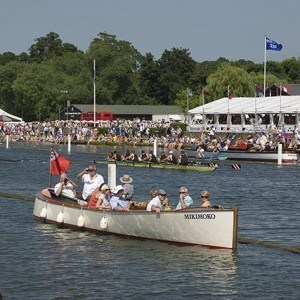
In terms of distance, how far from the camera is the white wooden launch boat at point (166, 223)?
24.5 meters

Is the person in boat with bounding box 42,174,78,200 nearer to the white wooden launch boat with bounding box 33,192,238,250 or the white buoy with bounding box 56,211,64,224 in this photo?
the white wooden launch boat with bounding box 33,192,238,250

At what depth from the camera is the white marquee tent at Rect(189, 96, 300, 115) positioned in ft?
275

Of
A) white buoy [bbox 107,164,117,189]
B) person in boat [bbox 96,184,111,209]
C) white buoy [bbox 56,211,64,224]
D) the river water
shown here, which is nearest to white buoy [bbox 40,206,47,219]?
the river water

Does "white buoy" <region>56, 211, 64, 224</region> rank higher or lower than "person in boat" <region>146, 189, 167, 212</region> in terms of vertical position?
lower

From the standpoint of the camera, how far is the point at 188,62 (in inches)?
5960

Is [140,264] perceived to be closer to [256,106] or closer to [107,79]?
[256,106]

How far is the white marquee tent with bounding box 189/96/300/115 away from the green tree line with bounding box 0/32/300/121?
3017 centimetres

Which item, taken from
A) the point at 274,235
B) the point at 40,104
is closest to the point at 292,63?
the point at 40,104

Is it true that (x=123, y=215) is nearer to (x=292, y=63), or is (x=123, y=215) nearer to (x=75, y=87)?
(x=75, y=87)

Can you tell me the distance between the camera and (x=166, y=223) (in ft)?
84.5

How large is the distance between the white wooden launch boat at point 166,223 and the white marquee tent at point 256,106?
5495 cm

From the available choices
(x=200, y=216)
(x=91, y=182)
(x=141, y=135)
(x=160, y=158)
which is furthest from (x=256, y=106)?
(x=200, y=216)

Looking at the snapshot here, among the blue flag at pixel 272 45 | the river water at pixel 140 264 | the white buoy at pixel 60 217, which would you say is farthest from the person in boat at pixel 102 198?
the blue flag at pixel 272 45

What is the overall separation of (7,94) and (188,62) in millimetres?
33344
